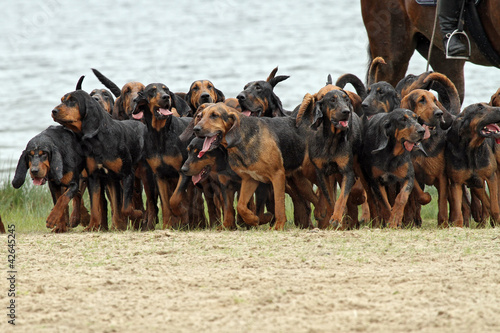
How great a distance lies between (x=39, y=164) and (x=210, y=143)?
5.66ft

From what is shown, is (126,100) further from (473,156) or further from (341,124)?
(473,156)

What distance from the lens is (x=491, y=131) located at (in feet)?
31.3

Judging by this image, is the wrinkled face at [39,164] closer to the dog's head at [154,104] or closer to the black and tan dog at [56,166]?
the black and tan dog at [56,166]

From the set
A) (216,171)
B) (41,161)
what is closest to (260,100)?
(216,171)

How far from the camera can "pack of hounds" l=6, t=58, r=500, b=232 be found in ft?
31.3

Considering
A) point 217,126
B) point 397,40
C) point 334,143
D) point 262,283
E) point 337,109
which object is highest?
point 397,40

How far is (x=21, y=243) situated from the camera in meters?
8.72

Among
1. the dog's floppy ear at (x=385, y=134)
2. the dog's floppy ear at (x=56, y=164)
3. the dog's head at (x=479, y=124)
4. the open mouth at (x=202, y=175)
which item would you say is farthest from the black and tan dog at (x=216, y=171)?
the dog's head at (x=479, y=124)

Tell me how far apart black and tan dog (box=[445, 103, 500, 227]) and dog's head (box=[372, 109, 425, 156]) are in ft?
1.95

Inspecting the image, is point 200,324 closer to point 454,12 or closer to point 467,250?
point 467,250

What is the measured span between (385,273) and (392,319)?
3.96 feet

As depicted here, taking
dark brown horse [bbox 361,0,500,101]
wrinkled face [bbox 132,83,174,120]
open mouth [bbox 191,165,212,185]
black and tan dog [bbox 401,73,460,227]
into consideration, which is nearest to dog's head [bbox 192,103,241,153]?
open mouth [bbox 191,165,212,185]

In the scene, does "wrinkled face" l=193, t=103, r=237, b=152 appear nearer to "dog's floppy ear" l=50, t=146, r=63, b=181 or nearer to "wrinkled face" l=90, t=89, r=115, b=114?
"dog's floppy ear" l=50, t=146, r=63, b=181

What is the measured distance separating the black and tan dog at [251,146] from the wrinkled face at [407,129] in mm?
1058
